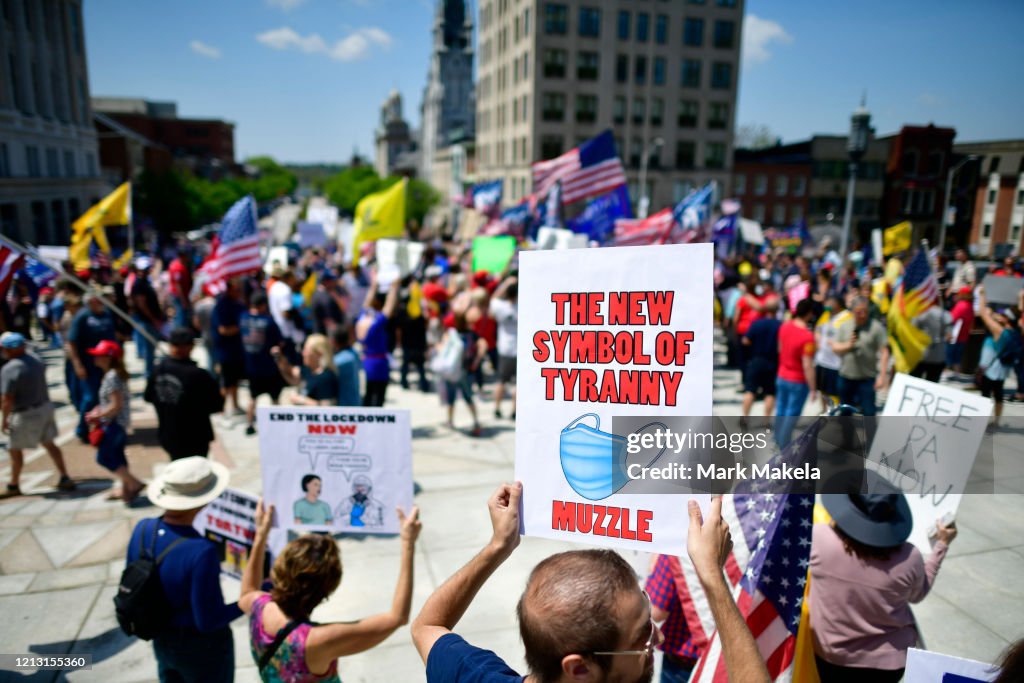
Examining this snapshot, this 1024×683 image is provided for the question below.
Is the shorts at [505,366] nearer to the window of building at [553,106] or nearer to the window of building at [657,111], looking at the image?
the window of building at [553,106]

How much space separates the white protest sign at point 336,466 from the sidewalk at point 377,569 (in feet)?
3.63

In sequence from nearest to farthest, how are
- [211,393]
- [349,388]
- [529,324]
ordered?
[529,324], [211,393], [349,388]

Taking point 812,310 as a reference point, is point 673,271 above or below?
above

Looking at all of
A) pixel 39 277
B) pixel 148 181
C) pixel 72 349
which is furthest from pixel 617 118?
pixel 72 349

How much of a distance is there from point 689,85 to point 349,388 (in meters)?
57.7

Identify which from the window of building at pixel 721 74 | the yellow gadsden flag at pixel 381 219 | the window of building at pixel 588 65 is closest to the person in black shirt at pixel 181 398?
the yellow gadsden flag at pixel 381 219

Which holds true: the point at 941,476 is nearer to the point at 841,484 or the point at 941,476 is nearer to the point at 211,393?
the point at 841,484

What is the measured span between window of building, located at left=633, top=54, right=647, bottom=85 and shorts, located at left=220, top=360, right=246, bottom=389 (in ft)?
178

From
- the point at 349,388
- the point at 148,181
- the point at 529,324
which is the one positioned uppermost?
the point at 148,181

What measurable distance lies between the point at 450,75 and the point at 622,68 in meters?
65.5

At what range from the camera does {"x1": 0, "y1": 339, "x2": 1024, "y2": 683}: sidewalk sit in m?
4.01

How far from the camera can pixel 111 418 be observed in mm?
5914

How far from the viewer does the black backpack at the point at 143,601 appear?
2652 mm

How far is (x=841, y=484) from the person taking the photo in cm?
249
